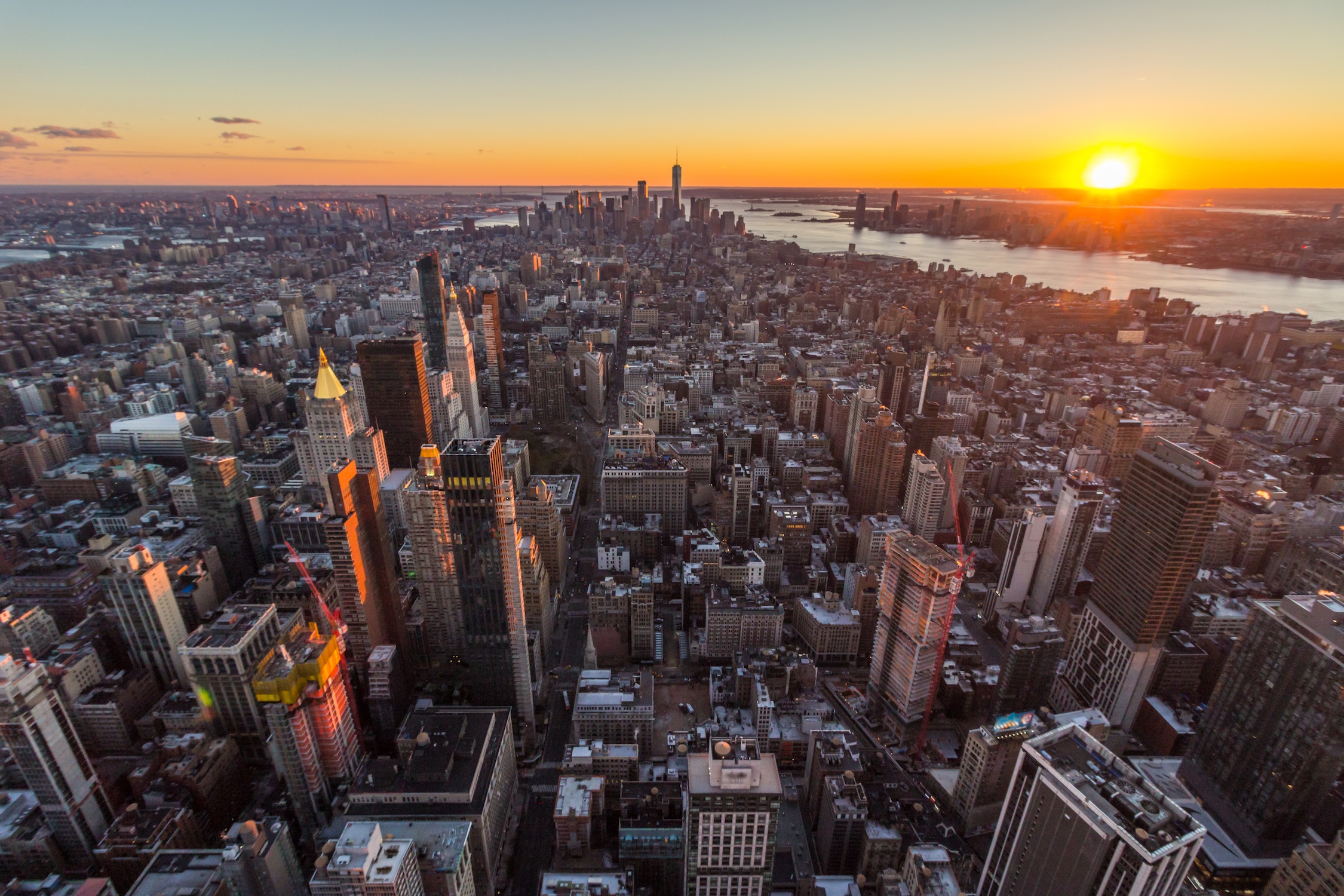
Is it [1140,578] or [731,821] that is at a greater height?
[1140,578]

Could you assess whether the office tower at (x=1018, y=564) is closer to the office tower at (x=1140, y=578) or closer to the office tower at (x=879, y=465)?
the office tower at (x=1140, y=578)

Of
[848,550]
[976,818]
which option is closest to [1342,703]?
[976,818]

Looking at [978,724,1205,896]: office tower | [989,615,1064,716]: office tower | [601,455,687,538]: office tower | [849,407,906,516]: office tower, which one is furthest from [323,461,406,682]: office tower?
[849,407,906,516]: office tower

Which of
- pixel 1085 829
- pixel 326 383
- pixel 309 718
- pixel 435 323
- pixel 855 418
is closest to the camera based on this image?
pixel 1085 829

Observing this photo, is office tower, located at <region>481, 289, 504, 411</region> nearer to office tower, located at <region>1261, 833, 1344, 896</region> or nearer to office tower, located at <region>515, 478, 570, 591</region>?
office tower, located at <region>515, 478, 570, 591</region>

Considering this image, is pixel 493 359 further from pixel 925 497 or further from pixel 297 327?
pixel 925 497

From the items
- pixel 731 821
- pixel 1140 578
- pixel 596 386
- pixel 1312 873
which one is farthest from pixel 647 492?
pixel 1312 873
